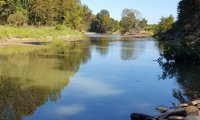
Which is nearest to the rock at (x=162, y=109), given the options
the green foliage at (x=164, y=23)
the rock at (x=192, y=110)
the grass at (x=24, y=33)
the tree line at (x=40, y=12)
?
the rock at (x=192, y=110)

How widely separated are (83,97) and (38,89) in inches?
109

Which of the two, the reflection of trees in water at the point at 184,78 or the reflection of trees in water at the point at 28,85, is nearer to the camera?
the reflection of trees in water at the point at 28,85

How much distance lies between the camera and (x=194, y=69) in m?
26.7

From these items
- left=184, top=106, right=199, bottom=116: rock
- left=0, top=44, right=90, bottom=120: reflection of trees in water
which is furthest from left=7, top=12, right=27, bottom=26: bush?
left=184, top=106, right=199, bottom=116: rock

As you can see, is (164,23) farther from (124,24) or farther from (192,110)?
(192,110)

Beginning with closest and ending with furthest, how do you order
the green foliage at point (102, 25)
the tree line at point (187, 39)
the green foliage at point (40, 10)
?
1. the tree line at point (187, 39)
2. the green foliage at point (40, 10)
3. the green foliage at point (102, 25)

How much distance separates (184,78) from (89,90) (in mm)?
7656

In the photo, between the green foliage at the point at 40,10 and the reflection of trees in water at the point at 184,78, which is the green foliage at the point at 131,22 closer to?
the green foliage at the point at 40,10

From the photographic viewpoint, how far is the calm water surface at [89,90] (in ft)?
46.2

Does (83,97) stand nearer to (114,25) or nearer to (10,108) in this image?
(10,108)

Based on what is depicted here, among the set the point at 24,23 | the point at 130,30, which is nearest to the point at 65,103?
the point at 24,23

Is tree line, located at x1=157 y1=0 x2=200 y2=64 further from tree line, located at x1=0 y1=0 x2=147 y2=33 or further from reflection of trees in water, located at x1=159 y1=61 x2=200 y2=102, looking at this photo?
tree line, located at x1=0 y1=0 x2=147 y2=33

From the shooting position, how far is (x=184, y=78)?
77.0 feet

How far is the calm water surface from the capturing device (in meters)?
14.1
